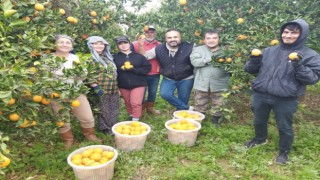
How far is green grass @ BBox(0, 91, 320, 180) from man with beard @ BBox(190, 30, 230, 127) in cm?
56

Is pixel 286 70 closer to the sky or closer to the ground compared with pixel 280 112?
closer to the sky

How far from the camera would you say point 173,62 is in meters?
4.45

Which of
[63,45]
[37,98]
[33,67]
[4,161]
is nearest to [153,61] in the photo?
[63,45]

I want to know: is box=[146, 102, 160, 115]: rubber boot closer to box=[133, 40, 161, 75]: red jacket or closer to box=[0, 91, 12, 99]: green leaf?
box=[133, 40, 161, 75]: red jacket

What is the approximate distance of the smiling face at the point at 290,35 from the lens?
300 cm

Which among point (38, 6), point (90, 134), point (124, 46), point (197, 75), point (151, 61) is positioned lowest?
point (90, 134)

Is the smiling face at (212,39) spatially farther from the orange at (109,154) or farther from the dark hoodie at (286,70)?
the orange at (109,154)

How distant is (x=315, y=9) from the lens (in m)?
3.88

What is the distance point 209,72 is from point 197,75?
23 centimetres

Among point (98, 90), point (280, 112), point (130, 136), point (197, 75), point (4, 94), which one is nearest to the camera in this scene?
point (4, 94)

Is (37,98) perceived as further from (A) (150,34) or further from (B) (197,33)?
(B) (197,33)

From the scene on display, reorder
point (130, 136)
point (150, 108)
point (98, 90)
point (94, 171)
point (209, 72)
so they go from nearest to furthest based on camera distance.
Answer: point (94, 171) < point (130, 136) < point (98, 90) < point (209, 72) < point (150, 108)

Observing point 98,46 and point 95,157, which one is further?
point 98,46

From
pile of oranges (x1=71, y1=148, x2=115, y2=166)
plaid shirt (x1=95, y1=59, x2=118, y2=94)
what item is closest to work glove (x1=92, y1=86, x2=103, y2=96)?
plaid shirt (x1=95, y1=59, x2=118, y2=94)
